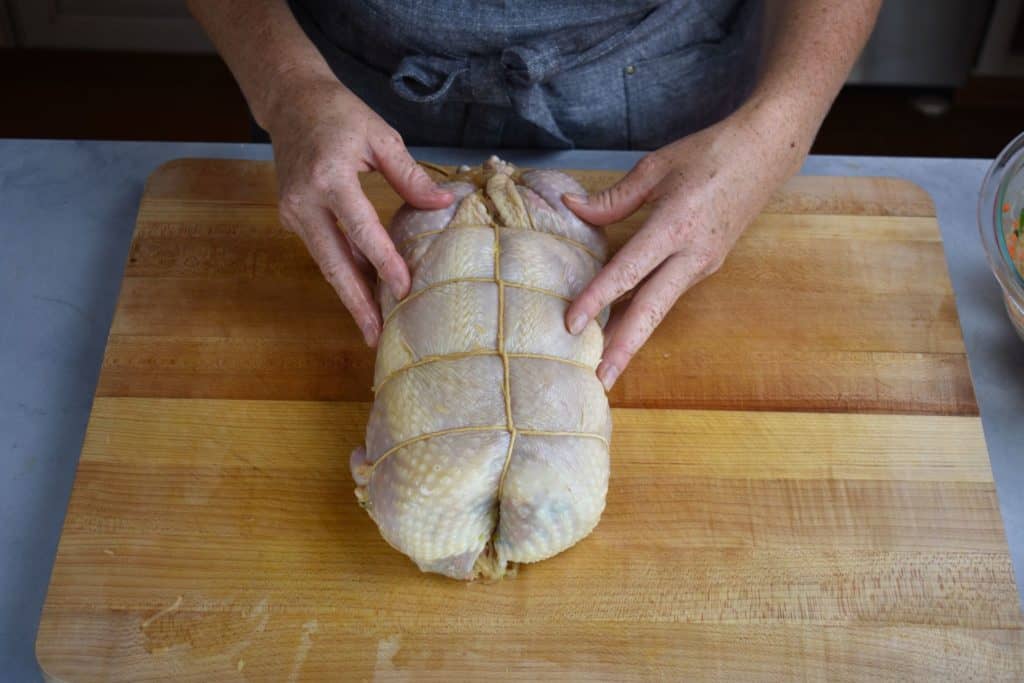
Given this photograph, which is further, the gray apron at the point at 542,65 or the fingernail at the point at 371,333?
the gray apron at the point at 542,65

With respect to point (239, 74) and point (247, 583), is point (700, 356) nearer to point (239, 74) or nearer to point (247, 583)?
point (247, 583)

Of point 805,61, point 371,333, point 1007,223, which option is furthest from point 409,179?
point 1007,223

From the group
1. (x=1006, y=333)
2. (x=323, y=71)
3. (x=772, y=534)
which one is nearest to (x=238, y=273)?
(x=323, y=71)

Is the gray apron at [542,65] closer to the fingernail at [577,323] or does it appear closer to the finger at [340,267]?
the finger at [340,267]

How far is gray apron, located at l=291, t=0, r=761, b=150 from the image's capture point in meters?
1.77

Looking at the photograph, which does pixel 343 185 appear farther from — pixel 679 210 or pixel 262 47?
pixel 679 210

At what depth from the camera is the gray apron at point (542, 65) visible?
1.77m

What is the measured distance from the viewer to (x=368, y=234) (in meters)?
1.49

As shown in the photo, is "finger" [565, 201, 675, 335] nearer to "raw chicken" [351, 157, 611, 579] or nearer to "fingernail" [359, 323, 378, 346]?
"raw chicken" [351, 157, 611, 579]

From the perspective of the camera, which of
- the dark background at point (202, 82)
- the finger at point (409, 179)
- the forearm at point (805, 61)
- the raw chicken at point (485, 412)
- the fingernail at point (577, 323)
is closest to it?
the raw chicken at point (485, 412)

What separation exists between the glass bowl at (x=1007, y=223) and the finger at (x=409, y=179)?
33.0 inches

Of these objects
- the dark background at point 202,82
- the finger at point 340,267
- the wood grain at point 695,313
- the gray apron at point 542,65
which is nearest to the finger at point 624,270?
the wood grain at point 695,313

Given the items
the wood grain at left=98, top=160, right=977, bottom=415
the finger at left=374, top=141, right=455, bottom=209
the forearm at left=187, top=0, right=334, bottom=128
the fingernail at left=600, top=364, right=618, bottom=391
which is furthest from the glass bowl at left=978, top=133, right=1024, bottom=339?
the forearm at left=187, top=0, right=334, bottom=128

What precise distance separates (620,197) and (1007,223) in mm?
645
